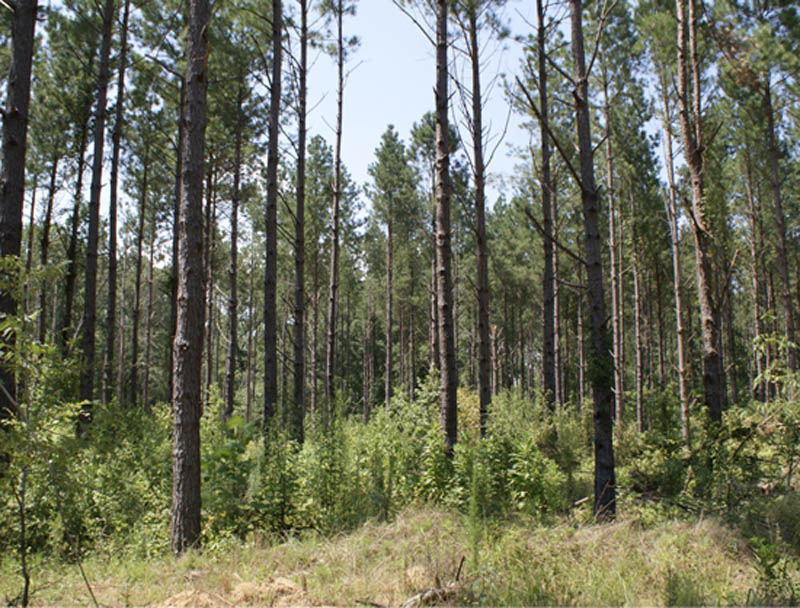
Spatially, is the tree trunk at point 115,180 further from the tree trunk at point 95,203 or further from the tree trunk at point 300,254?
the tree trunk at point 300,254

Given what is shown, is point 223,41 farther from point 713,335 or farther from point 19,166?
point 713,335

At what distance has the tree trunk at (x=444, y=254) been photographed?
6.56 meters

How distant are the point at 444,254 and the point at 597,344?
8.28 ft

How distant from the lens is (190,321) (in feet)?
15.8

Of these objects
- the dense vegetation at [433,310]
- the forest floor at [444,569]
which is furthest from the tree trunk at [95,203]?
the forest floor at [444,569]

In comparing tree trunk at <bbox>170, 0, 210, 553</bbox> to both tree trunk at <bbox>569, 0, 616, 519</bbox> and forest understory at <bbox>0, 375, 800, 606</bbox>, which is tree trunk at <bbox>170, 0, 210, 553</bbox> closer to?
forest understory at <bbox>0, 375, 800, 606</bbox>

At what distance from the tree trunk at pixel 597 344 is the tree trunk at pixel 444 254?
1.92 metres

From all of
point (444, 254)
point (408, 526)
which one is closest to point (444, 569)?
point (408, 526)

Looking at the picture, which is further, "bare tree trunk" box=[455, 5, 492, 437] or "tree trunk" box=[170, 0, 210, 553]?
"bare tree trunk" box=[455, 5, 492, 437]

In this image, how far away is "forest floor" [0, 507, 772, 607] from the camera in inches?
134

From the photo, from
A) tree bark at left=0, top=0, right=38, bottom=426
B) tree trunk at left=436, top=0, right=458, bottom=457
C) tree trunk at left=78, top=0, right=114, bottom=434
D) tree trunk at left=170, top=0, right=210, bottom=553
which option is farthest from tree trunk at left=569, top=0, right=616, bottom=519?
tree trunk at left=78, top=0, right=114, bottom=434

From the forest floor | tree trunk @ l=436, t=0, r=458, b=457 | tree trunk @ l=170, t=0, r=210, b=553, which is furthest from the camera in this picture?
tree trunk @ l=436, t=0, r=458, b=457

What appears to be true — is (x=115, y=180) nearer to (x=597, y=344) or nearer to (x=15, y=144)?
(x=15, y=144)

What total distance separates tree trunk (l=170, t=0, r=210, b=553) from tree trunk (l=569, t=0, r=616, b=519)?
378 cm
